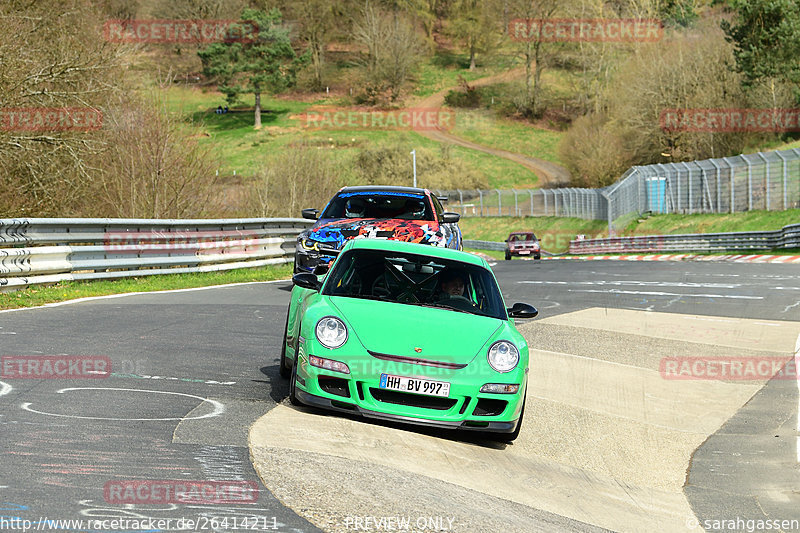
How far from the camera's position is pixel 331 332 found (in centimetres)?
693

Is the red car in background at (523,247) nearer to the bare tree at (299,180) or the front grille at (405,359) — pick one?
the bare tree at (299,180)

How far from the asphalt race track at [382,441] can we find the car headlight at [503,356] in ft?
2.08

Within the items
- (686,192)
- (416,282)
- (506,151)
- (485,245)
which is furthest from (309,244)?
(506,151)

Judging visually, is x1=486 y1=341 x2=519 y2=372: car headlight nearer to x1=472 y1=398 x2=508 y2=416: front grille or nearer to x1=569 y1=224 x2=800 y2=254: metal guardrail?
x1=472 y1=398 x2=508 y2=416: front grille

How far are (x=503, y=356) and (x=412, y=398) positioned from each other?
2.49 ft

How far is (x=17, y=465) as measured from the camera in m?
5.06

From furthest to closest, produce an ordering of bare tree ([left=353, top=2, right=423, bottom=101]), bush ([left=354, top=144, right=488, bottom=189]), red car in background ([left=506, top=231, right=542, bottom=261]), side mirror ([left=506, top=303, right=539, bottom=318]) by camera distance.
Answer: bare tree ([left=353, top=2, right=423, bottom=101]) < bush ([left=354, top=144, right=488, bottom=189]) < red car in background ([left=506, top=231, right=542, bottom=261]) < side mirror ([left=506, top=303, right=539, bottom=318])

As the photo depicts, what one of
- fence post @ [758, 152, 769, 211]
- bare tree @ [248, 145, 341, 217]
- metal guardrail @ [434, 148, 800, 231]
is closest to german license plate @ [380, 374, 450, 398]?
bare tree @ [248, 145, 341, 217]

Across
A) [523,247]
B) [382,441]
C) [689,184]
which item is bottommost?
[523,247]

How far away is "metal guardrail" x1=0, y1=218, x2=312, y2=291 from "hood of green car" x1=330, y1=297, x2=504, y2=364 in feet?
29.3

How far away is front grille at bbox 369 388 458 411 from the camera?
6.77 m

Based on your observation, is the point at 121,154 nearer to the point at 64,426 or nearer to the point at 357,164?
the point at 64,426

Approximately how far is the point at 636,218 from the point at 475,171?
38.4m

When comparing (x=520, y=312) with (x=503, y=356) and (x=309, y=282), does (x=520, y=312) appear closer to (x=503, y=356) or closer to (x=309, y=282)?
(x=503, y=356)
